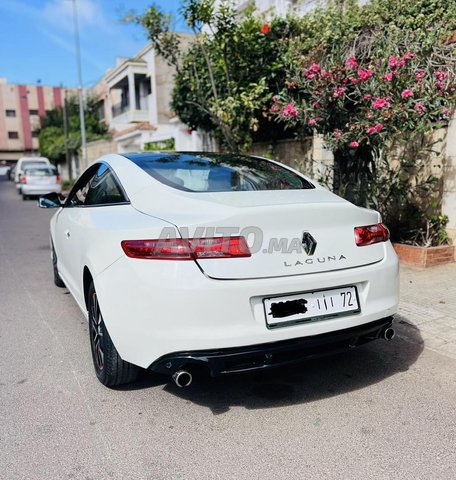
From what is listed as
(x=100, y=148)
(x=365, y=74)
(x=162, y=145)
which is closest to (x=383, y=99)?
(x=365, y=74)

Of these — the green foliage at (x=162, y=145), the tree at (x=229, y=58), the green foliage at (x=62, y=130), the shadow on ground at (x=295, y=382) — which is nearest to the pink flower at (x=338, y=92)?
the tree at (x=229, y=58)

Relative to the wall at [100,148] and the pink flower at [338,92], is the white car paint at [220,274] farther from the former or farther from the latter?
the wall at [100,148]

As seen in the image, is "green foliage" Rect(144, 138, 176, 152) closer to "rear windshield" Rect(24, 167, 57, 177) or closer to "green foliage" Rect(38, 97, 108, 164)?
"rear windshield" Rect(24, 167, 57, 177)

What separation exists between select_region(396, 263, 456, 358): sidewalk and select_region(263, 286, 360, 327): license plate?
1.35 m

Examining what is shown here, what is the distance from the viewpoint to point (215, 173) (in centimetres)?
321

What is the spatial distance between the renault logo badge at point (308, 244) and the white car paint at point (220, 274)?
42mm

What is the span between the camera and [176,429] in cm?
250

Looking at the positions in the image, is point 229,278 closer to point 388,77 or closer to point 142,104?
point 388,77

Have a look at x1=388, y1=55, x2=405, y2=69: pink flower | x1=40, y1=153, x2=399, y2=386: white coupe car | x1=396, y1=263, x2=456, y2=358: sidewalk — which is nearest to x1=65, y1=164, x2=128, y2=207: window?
x1=40, y1=153, x2=399, y2=386: white coupe car

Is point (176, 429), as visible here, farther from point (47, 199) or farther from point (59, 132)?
point (59, 132)

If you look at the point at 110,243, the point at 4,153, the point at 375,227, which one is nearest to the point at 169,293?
the point at 110,243

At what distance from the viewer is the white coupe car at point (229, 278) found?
229 centimetres

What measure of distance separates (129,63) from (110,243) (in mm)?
25895

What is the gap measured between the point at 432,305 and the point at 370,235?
2.06m
